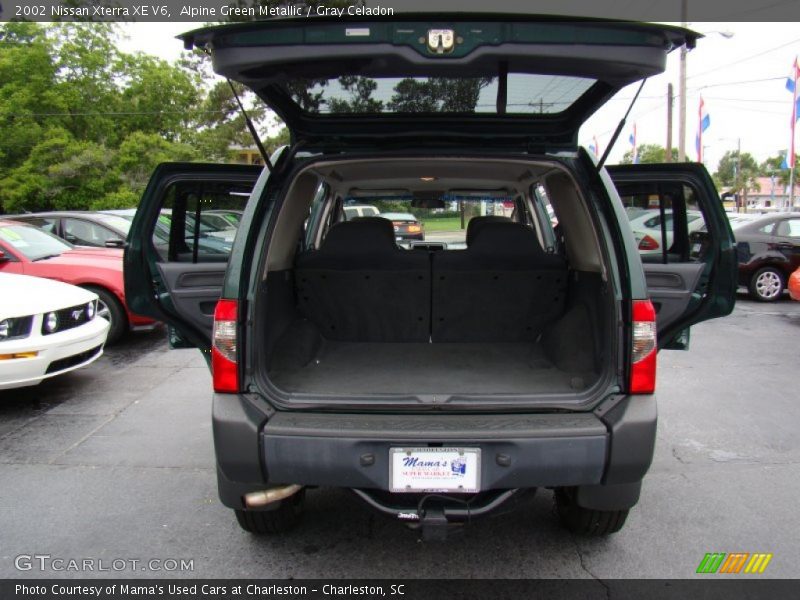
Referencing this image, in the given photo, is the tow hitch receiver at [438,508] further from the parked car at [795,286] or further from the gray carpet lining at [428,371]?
the parked car at [795,286]

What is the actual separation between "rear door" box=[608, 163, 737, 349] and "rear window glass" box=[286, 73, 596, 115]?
124 centimetres

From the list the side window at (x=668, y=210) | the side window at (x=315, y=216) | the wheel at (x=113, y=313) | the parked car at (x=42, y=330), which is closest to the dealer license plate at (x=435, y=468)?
the side window at (x=668, y=210)

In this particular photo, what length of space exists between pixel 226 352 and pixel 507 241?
2.04 metres

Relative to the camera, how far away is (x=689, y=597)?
8.13 feet

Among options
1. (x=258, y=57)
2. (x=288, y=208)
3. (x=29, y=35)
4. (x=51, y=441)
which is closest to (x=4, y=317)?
(x=51, y=441)

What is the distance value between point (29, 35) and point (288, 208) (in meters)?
32.4

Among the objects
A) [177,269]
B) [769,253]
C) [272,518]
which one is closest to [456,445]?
[272,518]

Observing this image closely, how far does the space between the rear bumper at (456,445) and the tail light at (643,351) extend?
0.09m

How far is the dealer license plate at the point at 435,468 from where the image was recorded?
2.23m

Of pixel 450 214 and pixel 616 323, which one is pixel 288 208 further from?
pixel 450 214

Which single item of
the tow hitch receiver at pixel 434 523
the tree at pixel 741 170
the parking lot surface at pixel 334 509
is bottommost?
the parking lot surface at pixel 334 509

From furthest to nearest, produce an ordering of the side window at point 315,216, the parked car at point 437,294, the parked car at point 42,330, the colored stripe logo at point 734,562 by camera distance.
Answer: the side window at point 315,216 < the parked car at point 42,330 < the colored stripe logo at point 734,562 < the parked car at point 437,294

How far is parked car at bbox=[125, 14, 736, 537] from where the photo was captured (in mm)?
2061

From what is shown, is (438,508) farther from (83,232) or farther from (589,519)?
(83,232)
